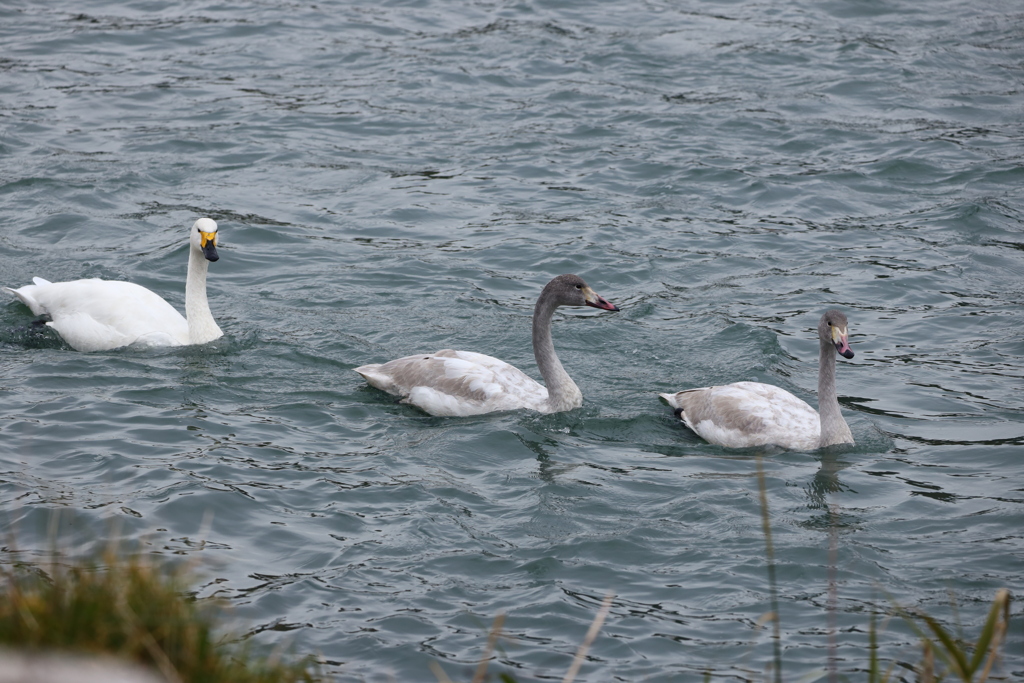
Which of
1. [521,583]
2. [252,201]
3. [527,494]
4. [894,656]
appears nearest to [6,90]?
[252,201]

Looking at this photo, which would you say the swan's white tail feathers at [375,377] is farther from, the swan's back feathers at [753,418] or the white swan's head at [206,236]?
the swan's back feathers at [753,418]

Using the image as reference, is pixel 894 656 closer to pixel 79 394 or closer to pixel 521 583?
pixel 521 583

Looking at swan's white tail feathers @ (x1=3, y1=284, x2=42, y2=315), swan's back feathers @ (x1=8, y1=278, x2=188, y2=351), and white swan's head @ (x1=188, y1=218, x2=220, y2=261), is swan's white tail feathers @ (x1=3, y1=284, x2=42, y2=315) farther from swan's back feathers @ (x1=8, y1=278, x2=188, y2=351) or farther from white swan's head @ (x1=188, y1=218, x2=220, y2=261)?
white swan's head @ (x1=188, y1=218, x2=220, y2=261)

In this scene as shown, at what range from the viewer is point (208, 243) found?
34.7 ft

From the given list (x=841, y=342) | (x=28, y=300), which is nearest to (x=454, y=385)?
(x=841, y=342)

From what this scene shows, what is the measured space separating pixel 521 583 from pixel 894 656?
2.10m

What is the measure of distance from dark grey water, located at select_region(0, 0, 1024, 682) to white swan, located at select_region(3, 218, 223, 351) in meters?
0.25

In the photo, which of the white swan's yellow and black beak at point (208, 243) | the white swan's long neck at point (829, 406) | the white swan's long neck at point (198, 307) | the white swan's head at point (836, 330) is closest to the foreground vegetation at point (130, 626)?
the white swan's head at point (836, 330)

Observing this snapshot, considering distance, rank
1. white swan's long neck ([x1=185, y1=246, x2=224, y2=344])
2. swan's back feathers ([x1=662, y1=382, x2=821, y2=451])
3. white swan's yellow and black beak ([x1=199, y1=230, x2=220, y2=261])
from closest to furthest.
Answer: swan's back feathers ([x1=662, y1=382, x2=821, y2=451]), white swan's yellow and black beak ([x1=199, y1=230, x2=220, y2=261]), white swan's long neck ([x1=185, y1=246, x2=224, y2=344])

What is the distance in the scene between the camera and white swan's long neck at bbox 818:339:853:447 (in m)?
9.11

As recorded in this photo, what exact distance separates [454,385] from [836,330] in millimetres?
3117

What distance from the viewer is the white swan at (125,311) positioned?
34.4 feet

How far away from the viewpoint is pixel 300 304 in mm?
11898

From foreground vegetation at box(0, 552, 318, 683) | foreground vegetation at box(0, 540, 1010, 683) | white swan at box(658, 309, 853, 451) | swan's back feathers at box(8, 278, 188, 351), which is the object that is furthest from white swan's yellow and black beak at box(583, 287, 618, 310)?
foreground vegetation at box(0, 552, 318, 683)
